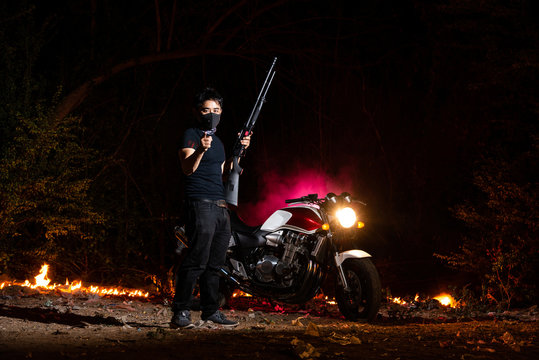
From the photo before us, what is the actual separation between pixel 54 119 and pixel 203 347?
19.6 feet

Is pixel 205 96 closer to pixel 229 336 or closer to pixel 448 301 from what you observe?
pixel 229 336

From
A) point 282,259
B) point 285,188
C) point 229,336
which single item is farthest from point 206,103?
point 285,188

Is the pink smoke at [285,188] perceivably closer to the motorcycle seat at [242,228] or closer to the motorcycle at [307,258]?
the motorcycle seat at [242,228]

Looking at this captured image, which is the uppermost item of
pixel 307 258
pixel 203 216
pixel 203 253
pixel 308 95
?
pixel 308 95

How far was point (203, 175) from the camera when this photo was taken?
564 centimetres

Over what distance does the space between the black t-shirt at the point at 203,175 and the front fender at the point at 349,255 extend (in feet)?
5.55

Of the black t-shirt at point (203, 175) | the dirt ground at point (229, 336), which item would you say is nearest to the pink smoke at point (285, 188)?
the dirt ground at point (229, 336)

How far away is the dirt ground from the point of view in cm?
422

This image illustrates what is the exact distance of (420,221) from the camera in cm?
1462

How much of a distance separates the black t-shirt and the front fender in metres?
1.69

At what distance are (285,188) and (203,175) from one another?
7.65 meters

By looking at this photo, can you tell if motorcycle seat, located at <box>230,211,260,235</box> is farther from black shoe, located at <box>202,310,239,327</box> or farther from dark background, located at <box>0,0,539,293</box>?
dark background, located at <box>0,0,539,293</box>

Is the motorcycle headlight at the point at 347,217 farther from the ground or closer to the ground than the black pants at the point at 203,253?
farther from the ground

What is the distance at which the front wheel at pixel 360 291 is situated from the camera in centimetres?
654
